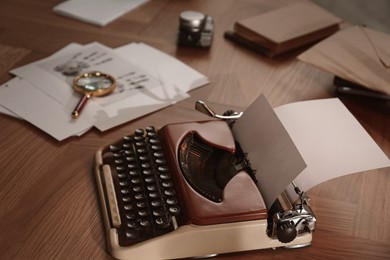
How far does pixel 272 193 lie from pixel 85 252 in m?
0.31

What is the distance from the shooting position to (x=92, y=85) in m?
1.18

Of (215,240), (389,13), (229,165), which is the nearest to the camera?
(215,240)

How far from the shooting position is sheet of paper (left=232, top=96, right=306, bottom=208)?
0.77 metres

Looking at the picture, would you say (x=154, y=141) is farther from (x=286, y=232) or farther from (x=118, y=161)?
(x=286, y=232)

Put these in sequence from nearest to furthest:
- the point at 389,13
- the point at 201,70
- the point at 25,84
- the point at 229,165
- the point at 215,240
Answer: the point at 215,240 → the point at 229,165 → the point at 25,84 → the point at 201,70 → the point at 389,13

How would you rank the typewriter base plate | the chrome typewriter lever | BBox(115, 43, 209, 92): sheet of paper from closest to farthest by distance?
the typewriter base plate
the chrome typewriter lever
BBox(115, 43, 209, 92): sheet of paper

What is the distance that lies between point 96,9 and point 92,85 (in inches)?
18.4

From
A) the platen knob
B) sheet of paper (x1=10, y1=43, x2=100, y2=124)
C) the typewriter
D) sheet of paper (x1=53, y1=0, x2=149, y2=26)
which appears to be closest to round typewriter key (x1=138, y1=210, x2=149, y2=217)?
the typewriter

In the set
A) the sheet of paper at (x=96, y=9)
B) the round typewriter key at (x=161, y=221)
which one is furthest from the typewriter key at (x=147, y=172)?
the sheet of paper at (x=96, y=9)

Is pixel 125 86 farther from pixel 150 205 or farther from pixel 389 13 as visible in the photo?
pixel 389 13

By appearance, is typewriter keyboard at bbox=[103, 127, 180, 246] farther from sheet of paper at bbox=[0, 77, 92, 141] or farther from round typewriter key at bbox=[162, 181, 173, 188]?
sheet of paper at bbox=[0, 77, 92, 141]

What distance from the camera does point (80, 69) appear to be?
49.1 inches

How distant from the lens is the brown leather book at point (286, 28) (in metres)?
1.38

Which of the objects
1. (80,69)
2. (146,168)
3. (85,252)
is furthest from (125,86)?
(85,252)
